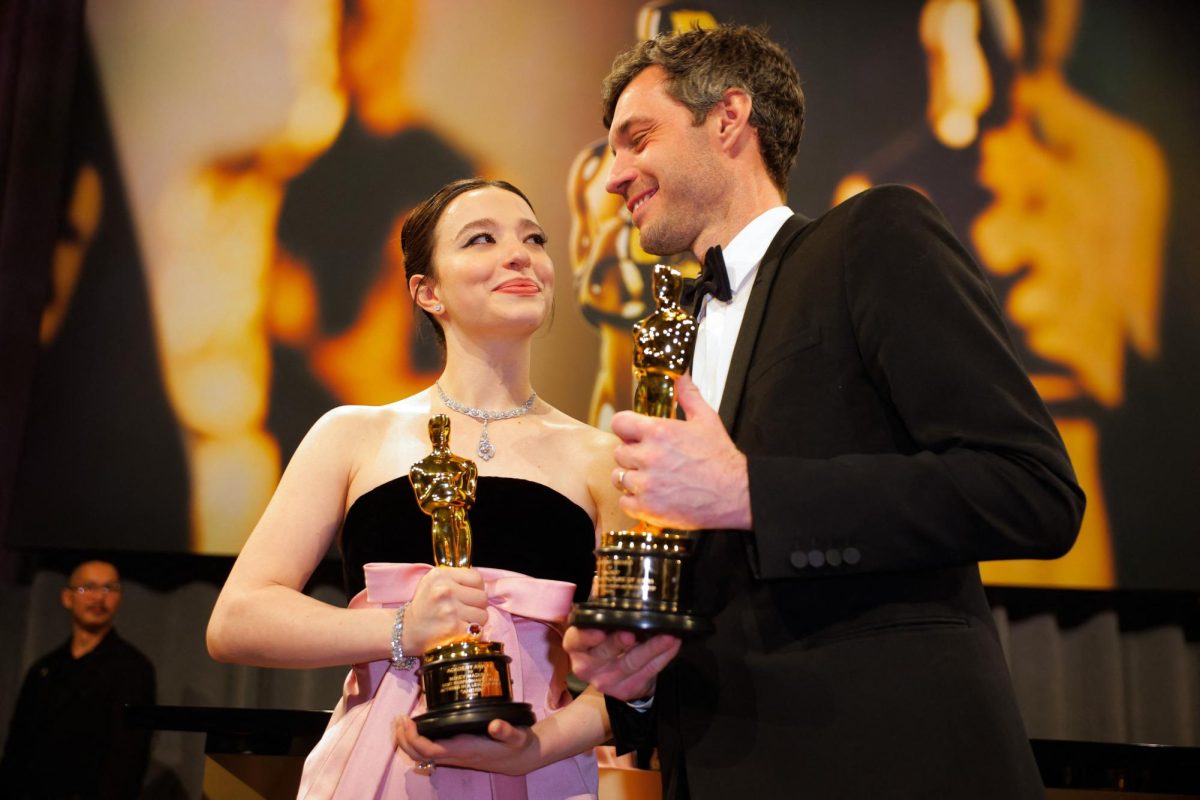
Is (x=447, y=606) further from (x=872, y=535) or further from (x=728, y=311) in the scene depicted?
(x=872, y=535)

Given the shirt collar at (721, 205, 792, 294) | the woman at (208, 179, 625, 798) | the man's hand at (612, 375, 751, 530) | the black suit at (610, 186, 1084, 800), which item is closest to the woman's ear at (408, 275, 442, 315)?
the woman at (208, 179, 625, 798)

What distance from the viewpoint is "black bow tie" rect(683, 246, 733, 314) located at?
1.93 metres

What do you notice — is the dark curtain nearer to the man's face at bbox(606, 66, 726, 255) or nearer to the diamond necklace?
the diamond necklace

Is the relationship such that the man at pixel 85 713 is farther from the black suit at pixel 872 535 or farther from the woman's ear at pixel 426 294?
the black suit at pixel 872 535

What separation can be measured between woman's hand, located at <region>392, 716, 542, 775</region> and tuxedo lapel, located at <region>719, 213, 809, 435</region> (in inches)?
25.3

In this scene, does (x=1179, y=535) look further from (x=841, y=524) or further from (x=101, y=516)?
(x=101, y=516)

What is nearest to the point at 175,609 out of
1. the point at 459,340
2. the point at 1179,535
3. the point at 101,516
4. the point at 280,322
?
the point at 101,516

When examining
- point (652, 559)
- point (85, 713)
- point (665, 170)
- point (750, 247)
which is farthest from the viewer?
point (85, 713)

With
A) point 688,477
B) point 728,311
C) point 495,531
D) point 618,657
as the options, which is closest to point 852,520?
point 688,477

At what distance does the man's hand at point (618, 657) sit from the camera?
1585 millimetres

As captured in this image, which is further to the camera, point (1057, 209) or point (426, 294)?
point (1057, 209)

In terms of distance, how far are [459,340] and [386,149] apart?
3187mm

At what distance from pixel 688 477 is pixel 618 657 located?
33 cm

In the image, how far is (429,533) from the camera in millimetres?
2479
